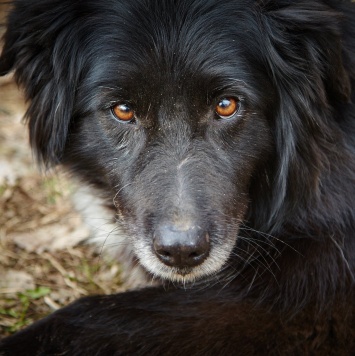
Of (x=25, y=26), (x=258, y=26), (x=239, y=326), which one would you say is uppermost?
(x=258, y=26)

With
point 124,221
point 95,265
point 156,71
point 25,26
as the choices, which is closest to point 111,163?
point 124,221

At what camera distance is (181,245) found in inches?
139

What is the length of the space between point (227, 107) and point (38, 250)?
2294 millimetres

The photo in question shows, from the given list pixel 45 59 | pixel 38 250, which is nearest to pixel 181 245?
pixel 45 59

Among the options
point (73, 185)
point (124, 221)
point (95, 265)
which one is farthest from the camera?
point (95, 265)

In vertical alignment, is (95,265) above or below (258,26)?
below

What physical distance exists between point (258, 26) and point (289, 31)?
0.54 ft

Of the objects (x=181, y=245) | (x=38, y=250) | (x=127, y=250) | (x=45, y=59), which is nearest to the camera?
(x=181, y=245)

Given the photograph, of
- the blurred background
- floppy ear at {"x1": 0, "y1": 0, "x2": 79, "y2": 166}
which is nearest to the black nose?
floppy ear at {"x1": 0, "y1": 0, "x2": 79, "y2": 166}

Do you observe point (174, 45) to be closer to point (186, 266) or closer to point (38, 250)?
point (186, 266)

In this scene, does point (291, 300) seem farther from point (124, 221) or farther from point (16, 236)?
point (16, 236)

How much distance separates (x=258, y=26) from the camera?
12.5 feet

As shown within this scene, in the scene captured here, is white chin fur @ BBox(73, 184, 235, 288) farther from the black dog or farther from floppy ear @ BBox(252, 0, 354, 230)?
floppy ear @ BBox(252, 0, 354, 230)

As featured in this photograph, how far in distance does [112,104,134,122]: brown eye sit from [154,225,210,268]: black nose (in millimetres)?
654
